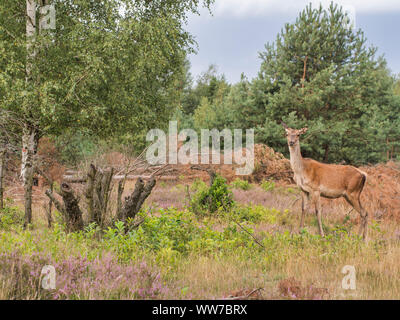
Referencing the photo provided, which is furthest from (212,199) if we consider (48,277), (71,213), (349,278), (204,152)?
(204,152)

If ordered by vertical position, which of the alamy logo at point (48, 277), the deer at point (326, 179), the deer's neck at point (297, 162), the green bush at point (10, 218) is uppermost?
the deer's neck at point (297, 162)

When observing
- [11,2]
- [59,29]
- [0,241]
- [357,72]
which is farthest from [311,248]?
[357,72]

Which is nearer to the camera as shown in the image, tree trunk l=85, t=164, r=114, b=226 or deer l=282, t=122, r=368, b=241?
tree trunk l=85, t=164, r=114, b=226

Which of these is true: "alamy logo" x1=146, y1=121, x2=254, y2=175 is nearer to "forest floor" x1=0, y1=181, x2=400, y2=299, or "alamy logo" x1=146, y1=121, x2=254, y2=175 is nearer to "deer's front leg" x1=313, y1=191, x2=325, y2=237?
"deer's front leg" x1=313, y1=191, x2=325, y2=237

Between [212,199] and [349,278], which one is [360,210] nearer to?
[212,199]

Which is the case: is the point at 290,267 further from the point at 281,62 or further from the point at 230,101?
the point at 230,101

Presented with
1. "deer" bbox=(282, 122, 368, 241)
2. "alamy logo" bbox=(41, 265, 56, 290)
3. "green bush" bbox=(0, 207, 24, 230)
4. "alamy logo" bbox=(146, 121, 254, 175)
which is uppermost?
"alamy logo" bbox=(146, 121, 254, 175)

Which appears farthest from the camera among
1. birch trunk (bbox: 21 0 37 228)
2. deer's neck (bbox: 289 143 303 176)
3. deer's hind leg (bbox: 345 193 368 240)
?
birch trunk (bbox: 21 0 37 228)

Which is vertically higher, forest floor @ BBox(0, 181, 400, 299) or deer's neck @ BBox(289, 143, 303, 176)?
deer's neck @ BBox(289, 143, 303, 176)

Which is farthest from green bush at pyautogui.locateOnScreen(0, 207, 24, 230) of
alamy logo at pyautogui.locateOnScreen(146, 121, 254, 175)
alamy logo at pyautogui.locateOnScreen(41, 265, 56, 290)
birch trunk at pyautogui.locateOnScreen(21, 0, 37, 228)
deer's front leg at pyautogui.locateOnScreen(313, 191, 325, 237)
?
alamy logo at pyautogui.locateOnScreen(146, 121, 254, 175)

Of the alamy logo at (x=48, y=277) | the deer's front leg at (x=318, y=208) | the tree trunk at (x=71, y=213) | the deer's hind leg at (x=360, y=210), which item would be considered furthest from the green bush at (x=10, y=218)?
the deer's hind leg at (x=360, y=210)

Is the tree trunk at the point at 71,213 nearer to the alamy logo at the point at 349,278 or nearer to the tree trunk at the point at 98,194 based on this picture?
the tree trunk at the point at 98,194

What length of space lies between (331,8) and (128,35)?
40.7 ft

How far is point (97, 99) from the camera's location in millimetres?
14898
